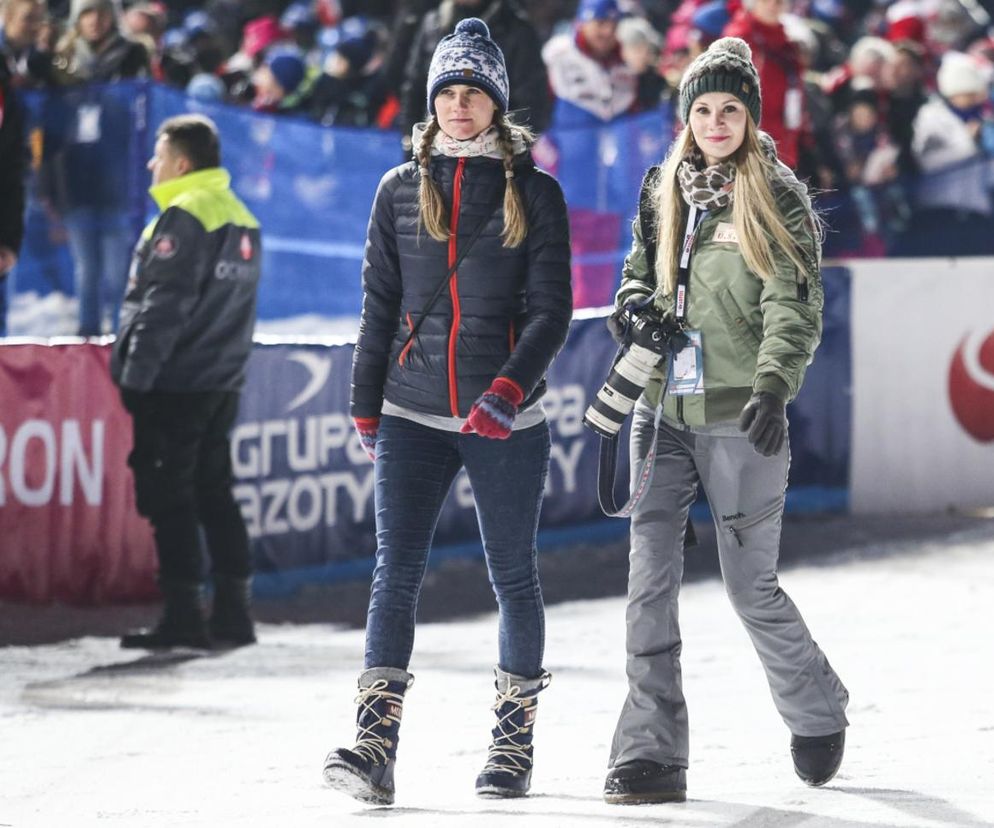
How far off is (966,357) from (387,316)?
683 centimetres

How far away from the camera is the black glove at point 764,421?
4762mm

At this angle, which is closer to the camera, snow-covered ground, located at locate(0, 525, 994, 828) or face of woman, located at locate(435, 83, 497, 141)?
snow-covered ground, located at locate(0, 525, 994, 828)

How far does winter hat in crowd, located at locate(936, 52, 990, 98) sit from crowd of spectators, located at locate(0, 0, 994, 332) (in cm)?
2

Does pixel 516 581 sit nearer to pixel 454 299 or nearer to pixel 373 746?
pixel 373 746

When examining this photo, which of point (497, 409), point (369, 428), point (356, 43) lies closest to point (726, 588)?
point (497, 409)

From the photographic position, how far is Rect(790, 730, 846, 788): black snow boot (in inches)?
199

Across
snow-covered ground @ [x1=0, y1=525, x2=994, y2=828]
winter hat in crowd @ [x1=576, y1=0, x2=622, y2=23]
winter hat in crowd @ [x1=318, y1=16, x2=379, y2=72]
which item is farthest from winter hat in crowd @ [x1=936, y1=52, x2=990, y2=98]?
snow-covered ground @ [x1=0, y1=525, x2=994, y2=828]

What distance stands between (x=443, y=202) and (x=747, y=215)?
0.80 metres

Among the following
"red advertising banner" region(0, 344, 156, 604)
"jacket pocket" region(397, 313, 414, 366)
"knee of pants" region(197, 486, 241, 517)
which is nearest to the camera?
"jacket pocket" region(397, 313, 414, 366)

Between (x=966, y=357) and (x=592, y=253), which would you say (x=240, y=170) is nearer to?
(x=592, y=253)

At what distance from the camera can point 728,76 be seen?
5016 mm

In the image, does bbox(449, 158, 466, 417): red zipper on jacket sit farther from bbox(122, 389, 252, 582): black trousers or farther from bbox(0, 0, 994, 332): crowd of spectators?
bbox(0, 0, 994, 332): crowd of spectators

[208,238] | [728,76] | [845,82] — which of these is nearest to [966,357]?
[845,82]

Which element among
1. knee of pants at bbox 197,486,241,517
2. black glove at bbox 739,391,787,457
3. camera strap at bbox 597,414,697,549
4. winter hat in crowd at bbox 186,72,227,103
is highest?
winter hat in crowd at bbox 186,72,227,103
